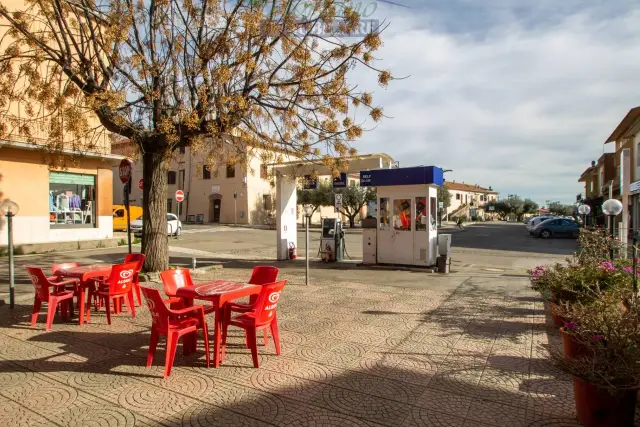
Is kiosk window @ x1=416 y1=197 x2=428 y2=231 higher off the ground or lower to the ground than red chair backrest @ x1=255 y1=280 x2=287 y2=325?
higher

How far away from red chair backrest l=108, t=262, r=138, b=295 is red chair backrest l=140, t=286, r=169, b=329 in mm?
2278

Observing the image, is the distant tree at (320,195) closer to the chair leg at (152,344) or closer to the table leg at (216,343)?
the table leg at (216,343)

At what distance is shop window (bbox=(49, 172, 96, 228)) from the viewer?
16.8 m

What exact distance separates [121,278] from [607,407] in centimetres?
597

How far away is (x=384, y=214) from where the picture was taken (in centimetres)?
1233

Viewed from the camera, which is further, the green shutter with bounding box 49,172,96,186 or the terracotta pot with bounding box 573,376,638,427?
the green shutter with bounding box 49,172,96,186

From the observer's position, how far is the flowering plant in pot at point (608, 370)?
286 centimetres

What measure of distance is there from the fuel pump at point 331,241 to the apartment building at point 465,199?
58660 millimetres

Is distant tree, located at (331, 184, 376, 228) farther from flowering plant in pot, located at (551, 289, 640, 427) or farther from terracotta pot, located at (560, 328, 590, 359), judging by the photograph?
flowering plant in pot, located at (551, 289, 640, 427)

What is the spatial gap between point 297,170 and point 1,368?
9.11 meters

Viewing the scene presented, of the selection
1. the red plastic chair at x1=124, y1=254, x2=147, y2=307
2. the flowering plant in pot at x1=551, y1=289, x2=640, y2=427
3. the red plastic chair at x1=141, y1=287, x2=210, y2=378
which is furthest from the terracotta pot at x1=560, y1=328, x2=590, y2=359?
the red plastic chair at x1=124, y1=254, x2=147, y2=307

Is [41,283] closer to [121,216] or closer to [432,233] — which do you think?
[432,233]

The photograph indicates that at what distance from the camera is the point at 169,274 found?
5.18 meters

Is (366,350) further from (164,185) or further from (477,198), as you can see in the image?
(477,198)
